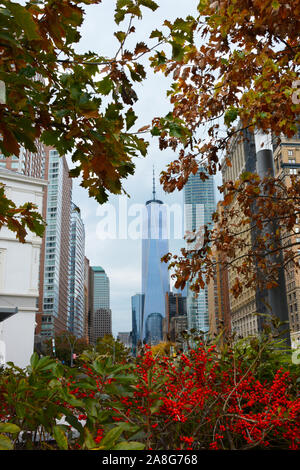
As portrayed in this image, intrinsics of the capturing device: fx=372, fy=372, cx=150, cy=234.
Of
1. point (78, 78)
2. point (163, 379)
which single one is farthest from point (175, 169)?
point (163, 379)

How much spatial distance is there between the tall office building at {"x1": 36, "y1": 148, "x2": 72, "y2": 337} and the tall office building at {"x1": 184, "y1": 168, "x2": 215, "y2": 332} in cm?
4825

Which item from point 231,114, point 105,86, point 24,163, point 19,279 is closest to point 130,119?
point 105,86

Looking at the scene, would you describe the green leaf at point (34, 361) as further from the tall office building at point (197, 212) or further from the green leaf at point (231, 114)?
the green leaf at point (231, 114)

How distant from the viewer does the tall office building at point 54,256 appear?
427 ft

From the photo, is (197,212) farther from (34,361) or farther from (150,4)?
(34,361)

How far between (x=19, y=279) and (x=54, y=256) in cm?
11259

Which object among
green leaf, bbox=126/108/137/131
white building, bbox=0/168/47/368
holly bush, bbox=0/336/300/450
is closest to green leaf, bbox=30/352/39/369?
holly bush, bbox=0/336/300/450

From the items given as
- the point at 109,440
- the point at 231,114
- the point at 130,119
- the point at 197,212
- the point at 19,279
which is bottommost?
the point at 109,440

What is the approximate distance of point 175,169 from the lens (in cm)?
475

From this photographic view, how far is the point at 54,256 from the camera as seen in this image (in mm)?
137750

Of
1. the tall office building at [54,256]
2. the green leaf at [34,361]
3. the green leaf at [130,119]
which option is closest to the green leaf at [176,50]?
the green leaf at [130,119]

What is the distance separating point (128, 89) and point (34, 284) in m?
28.1

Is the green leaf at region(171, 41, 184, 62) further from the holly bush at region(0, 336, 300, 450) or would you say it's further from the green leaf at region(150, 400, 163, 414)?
the green leaf at region(150, 400, 163, 414)

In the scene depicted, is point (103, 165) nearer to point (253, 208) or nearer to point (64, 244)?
point (253, 208)
